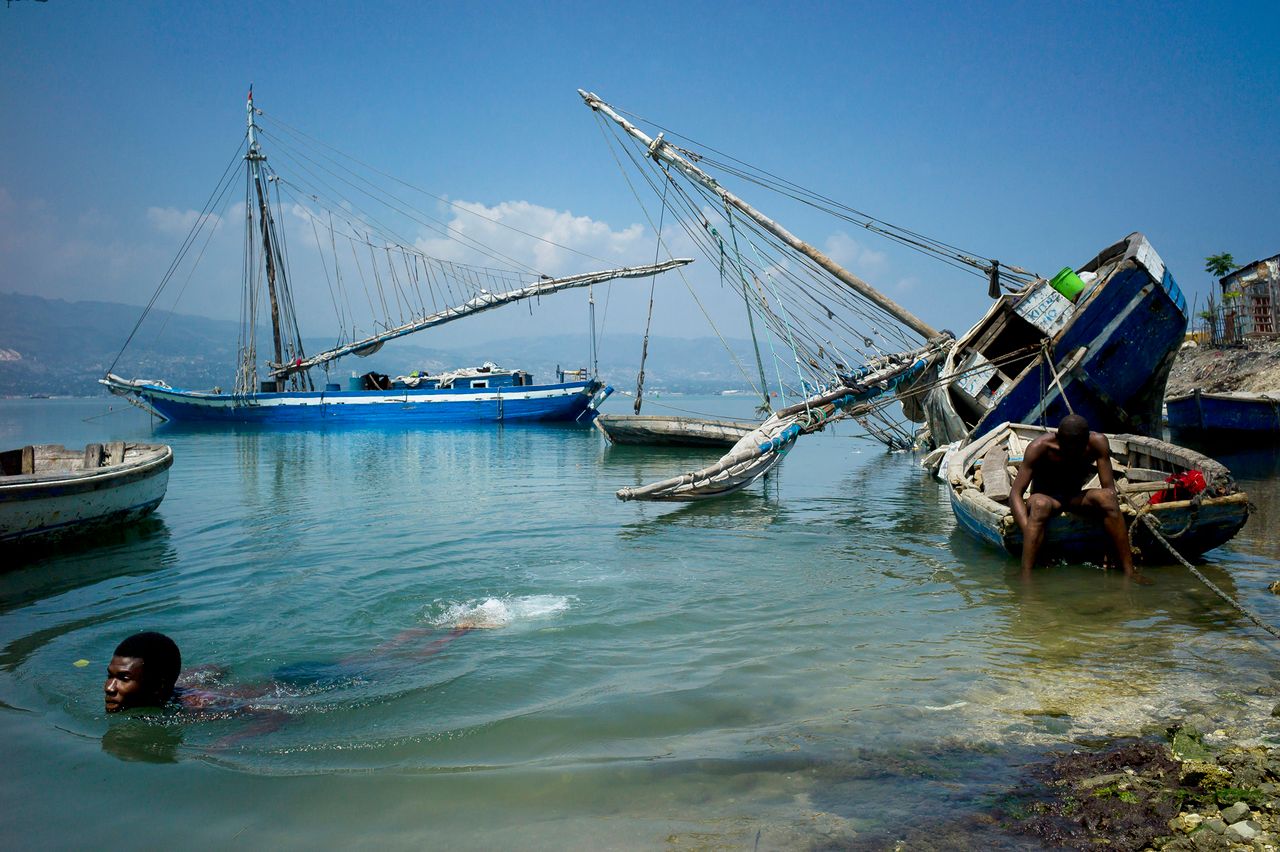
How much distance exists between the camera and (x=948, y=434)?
60.0ft

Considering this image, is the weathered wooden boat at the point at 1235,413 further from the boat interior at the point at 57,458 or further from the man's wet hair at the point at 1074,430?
the boat interior at the point at 57,458

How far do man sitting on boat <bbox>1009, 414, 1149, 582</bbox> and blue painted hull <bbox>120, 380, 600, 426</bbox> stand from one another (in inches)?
1519

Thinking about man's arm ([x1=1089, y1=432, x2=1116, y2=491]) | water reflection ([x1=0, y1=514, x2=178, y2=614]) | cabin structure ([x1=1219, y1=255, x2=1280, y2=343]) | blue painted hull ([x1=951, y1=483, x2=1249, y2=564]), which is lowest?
water reflection ([x1=0, y1=514, x2=178, y2=614])

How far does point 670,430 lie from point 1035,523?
20.4 metres

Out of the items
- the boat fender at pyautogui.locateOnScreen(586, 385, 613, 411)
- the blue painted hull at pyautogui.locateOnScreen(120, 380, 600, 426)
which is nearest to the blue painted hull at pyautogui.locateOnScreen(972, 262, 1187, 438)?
the blue painted hull at pyautogui.locateOnScreen(120, 380, 600, 426)

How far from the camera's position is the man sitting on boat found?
8039 mm

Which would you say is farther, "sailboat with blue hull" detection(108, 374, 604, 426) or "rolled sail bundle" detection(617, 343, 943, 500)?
"sailboat with blue hull" detection(108, 374, 604, 426)

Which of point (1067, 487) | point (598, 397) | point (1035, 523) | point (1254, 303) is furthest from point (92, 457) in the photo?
point (1254, 303)

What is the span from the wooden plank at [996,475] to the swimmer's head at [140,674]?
957 cm

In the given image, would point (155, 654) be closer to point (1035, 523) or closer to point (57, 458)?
point (1035, 523)

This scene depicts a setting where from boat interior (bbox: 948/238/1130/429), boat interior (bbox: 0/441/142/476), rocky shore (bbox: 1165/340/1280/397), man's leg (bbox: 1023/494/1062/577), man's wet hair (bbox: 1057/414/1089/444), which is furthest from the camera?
rocky shore (bbox: 1165/340/1280/397)

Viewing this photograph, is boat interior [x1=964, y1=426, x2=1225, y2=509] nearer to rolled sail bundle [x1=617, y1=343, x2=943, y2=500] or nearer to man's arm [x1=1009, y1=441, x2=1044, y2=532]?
man's arm [x1=1009, y1=441, x2=1044, y2=532]

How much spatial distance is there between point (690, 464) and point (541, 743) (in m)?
→ 19.5

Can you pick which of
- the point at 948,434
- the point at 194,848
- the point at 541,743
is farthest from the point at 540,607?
the point at 948,434
